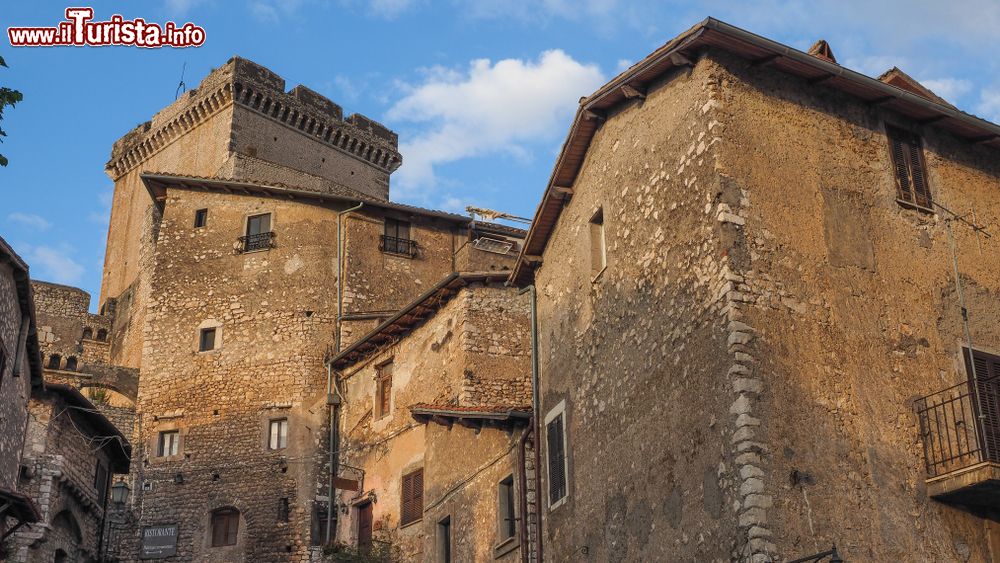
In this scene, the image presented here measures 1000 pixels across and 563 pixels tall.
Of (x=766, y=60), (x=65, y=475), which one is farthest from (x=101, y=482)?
(x=766, y=60)

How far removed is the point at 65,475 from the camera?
26047 mm

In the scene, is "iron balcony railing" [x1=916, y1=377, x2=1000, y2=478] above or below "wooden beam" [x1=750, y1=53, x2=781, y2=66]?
below

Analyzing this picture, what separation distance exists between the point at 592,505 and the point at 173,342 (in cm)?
1891

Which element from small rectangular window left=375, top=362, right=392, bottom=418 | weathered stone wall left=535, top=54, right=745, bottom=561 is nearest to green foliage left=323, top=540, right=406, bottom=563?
small rectangular window left=375, top=362, right=392, bottom=418

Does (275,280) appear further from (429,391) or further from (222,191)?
(429,391)

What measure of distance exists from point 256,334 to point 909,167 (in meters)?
20.1

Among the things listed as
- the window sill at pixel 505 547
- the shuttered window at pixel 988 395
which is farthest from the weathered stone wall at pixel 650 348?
the shuttered window at pixel 988 395

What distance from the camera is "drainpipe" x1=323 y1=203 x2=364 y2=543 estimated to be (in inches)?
1128

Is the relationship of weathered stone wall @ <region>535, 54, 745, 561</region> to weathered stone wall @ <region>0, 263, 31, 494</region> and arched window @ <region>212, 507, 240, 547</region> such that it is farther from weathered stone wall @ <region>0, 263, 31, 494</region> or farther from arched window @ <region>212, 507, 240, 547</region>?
arched window @ <region>212, 507, 240, 547</region>

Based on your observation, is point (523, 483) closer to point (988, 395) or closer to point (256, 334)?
point (988, 395)

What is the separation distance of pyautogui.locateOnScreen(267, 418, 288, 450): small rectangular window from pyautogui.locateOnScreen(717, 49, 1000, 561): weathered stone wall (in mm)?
18875

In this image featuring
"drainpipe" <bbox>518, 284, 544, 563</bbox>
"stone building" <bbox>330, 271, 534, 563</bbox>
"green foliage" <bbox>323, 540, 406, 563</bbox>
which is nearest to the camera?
"drainpipe" <bbox>518, 284, 544, 563</bbox>

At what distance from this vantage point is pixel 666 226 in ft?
48.0

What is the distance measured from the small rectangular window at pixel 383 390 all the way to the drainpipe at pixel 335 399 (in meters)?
2.40
